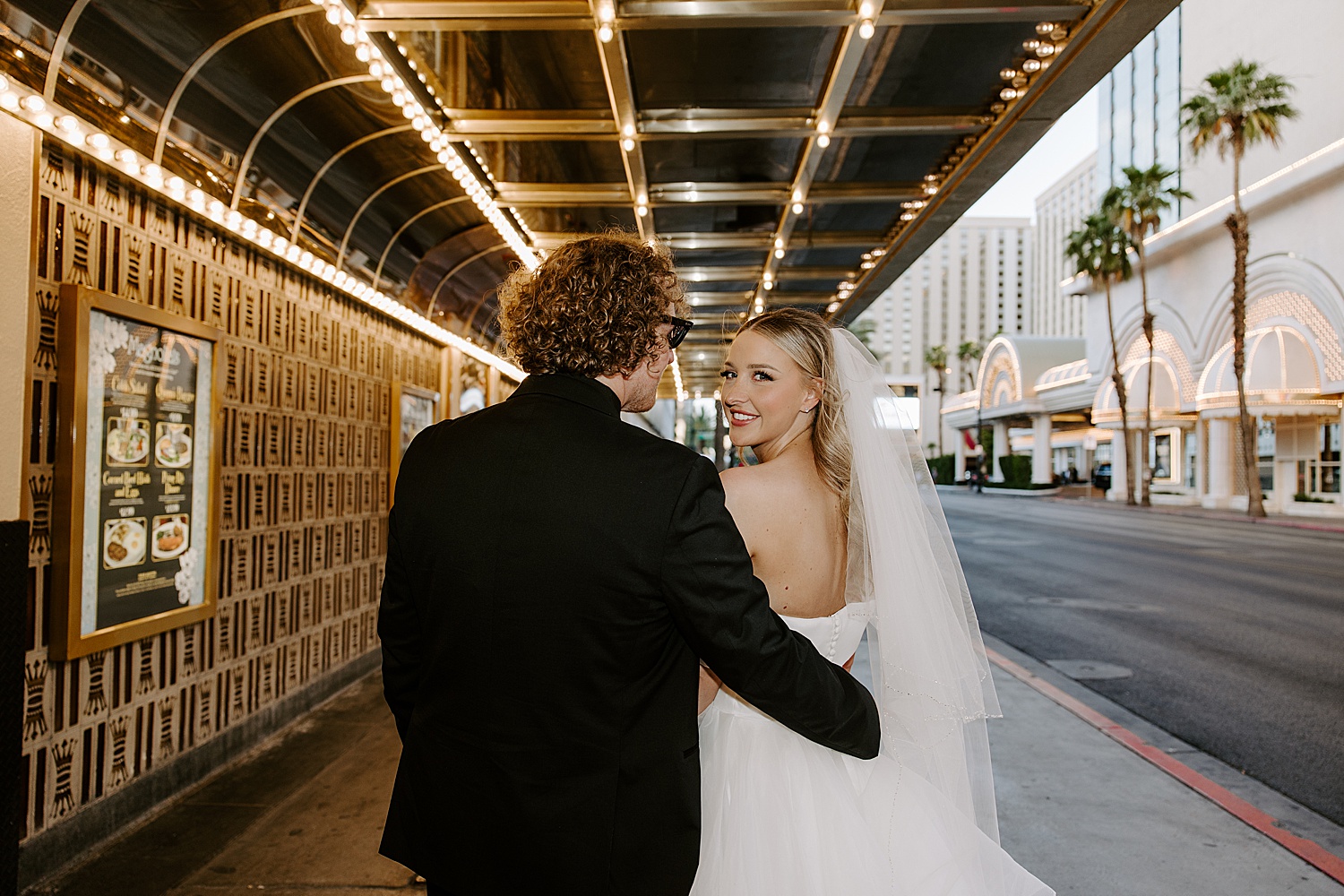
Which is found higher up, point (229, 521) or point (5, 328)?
point (5, 328)

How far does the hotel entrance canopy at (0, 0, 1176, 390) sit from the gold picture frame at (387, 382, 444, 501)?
784 mm

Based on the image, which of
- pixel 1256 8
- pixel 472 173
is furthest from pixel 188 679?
pixel 1256 8

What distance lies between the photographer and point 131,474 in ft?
12.7

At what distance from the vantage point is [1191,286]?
35.6 meters

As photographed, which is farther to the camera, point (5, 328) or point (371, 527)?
point (371, 527)

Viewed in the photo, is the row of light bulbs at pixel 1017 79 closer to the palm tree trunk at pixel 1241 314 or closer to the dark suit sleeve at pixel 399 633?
the dark suit sleeve at pixel 399 633

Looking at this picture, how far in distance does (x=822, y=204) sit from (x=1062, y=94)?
2.39 meters

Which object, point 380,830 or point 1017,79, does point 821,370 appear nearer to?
point 380,830

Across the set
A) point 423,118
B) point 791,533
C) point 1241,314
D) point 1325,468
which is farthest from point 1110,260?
point 791,533

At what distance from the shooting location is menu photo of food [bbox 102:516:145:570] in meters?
3.73

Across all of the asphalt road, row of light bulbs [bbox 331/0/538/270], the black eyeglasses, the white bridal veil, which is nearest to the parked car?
the asphalt road

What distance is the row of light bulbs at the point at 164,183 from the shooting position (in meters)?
3.05

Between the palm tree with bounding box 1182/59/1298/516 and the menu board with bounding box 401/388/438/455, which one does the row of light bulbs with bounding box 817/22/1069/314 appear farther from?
the palm tree with bounding box 1182/59/1298/516

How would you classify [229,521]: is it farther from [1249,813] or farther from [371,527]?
[1249,813]
